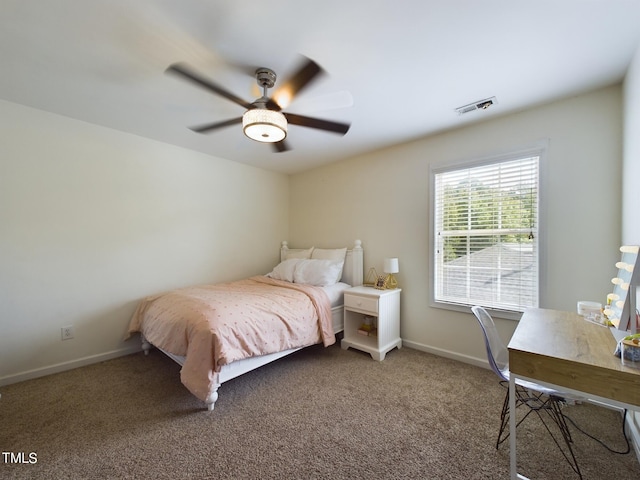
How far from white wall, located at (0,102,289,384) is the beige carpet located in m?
0.40

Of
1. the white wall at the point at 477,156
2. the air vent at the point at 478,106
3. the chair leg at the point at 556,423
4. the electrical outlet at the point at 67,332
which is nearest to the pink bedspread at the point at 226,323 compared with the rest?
the electrical outlet at the point at 67,332

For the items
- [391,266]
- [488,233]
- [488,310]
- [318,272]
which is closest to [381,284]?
[391,266]

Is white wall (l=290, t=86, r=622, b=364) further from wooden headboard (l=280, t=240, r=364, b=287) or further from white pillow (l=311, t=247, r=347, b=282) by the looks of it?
white pillow (l=311, t=247, r=347, b=282)

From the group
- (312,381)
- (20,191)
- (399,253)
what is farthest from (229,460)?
(20,191)

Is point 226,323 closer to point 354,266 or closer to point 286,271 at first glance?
point 286,271

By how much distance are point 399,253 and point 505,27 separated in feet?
7.00

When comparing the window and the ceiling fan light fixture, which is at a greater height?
the ceiling fan light fixture

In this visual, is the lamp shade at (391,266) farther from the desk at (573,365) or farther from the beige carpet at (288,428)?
the desk at (573,365)

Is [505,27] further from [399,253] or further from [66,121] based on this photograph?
[66,121]

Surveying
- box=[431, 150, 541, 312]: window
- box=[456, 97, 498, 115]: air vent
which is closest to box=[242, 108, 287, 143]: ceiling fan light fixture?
box=[456, 97, 498, 115]: air vent

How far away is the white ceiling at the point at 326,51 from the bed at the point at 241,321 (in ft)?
5.46

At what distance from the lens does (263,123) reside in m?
1.63

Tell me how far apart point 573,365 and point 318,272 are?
2383 mm

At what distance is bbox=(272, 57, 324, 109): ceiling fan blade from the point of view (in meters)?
1.42
